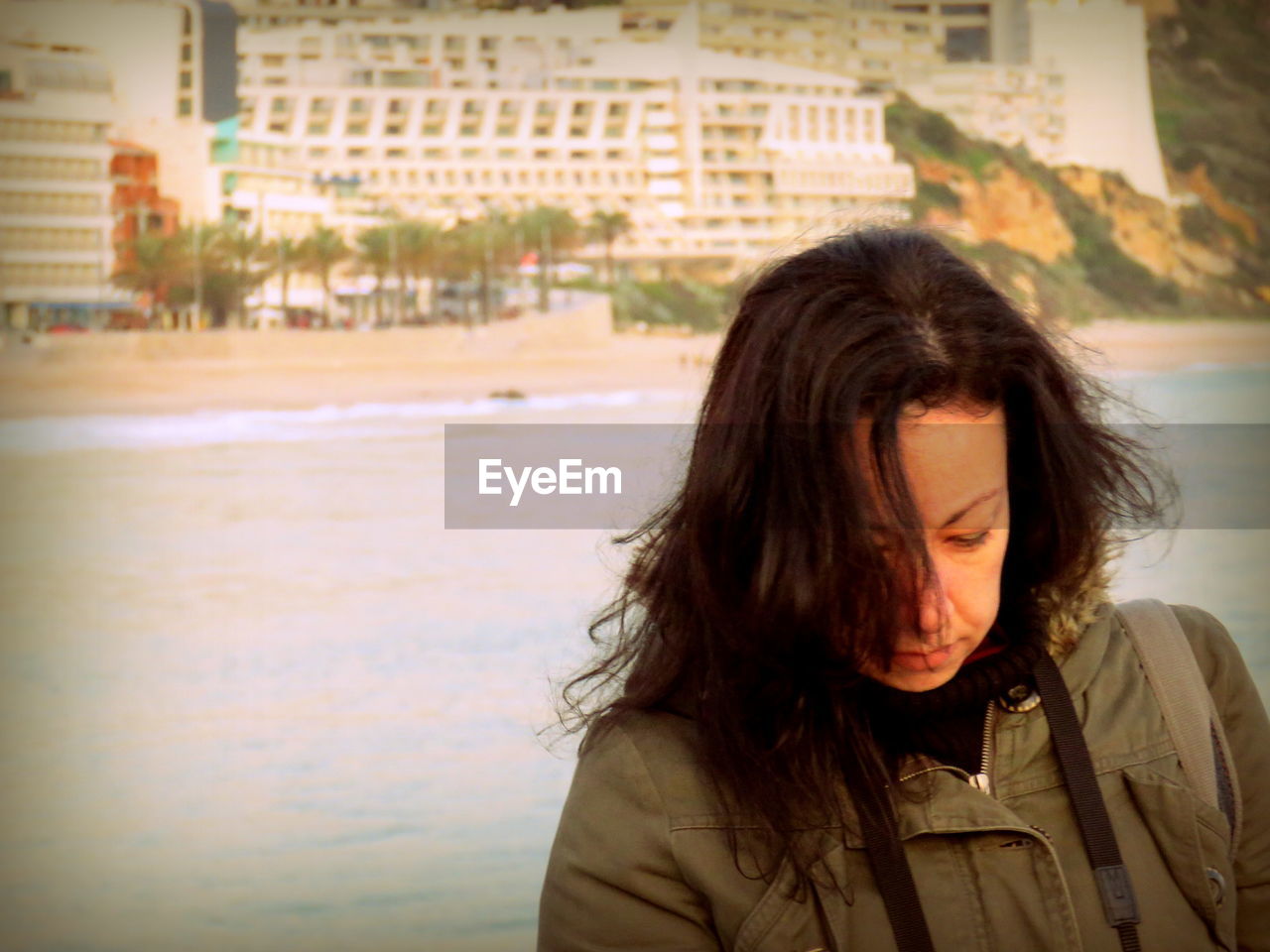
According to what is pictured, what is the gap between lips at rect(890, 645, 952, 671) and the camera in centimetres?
83

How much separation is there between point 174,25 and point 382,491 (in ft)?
16.5

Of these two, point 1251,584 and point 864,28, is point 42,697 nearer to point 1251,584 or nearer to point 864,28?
point 1251,584

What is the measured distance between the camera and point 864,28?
1428cm

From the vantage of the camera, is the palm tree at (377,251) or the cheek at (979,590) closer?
the cheek at (979,590)

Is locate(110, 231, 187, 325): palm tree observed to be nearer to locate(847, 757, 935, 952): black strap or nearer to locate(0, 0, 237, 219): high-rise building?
locate(0, 0, 237, 219): high-rise building

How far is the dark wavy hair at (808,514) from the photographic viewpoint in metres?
0.81

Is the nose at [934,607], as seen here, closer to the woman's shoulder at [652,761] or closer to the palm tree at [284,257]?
the woman's shoulder at [652,761]

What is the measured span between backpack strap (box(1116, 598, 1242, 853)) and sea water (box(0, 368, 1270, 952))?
48 centimetres

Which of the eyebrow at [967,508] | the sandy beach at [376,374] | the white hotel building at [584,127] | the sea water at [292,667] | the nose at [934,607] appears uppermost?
the white hotel building at [584,127]

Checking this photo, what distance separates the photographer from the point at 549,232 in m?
14.9

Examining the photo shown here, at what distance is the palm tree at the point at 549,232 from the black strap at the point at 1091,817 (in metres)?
13.9

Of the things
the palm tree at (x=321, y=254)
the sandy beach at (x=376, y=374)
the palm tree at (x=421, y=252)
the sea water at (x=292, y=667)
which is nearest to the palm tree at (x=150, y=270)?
the sandy beach at (x=376, y=374)

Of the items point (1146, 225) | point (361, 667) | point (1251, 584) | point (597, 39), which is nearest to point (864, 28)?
point (597, 39)

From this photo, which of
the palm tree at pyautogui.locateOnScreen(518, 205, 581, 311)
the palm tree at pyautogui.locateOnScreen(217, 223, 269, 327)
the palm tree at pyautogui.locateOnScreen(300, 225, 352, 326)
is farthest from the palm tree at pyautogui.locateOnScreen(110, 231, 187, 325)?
the palm tree at pyautogui.locateOnScreen(518, 205, 581, 311)
